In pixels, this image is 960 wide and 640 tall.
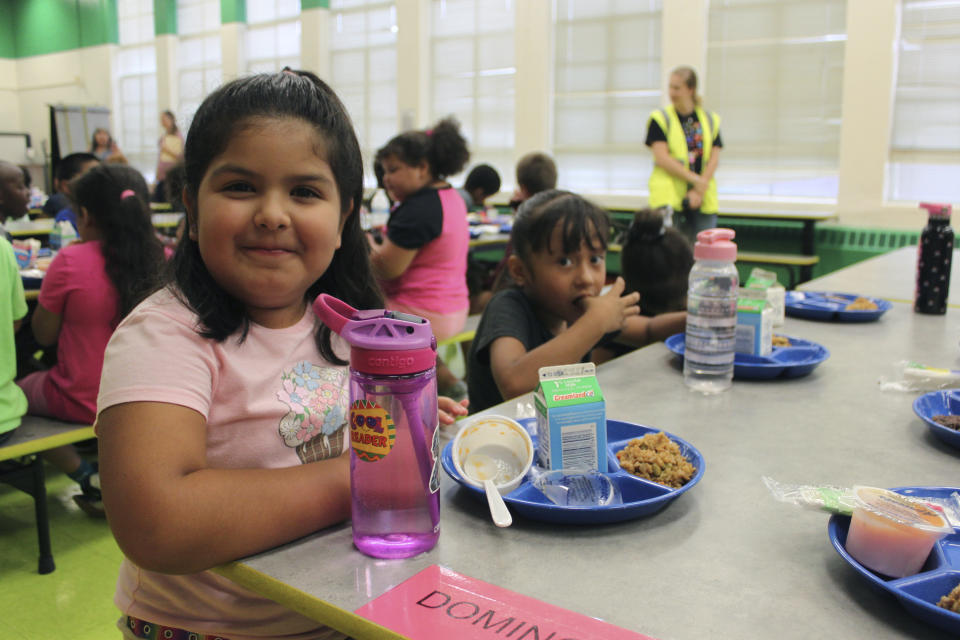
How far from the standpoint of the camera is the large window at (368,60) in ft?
28.5

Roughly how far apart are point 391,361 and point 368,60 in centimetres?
882

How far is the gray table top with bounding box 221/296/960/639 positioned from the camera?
0.67 meters

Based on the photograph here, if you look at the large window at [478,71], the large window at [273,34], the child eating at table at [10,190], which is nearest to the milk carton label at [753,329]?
the child eating at table at [10,190]

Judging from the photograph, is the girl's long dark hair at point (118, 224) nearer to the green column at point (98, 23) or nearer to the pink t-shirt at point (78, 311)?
the pink t-shirt at point (78, 311)

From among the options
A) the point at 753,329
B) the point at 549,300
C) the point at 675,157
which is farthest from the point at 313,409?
the point at 675,157

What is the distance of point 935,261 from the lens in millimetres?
2076

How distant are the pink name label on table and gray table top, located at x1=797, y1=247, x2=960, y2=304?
82.0 inches

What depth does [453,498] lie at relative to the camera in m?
0.91

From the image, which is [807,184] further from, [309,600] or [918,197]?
[309,600]

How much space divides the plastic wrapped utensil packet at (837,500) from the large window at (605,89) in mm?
6540

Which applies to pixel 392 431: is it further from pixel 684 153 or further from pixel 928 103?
pixel 928 103

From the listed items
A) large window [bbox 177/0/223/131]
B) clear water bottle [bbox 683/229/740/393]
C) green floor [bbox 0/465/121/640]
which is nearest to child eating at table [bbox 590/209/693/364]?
clear water bottle [bbox 683/229/740/393]

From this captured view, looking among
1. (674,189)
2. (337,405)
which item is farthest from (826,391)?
(674,189)

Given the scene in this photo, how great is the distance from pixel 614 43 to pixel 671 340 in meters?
6.07
